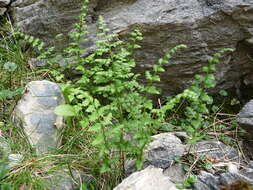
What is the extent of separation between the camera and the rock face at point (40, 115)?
2.85 m

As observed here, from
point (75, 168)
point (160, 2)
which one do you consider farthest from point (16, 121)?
point (160, 2)

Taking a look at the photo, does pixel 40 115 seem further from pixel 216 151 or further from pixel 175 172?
pixel 216 151

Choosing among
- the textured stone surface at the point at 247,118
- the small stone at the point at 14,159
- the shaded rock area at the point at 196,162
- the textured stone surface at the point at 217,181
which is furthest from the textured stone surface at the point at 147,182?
the textured stone surface at the point at 247,118

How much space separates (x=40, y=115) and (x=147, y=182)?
1.27 m

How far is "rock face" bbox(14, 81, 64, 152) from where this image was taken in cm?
285

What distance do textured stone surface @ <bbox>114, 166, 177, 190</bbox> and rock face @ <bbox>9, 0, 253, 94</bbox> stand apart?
1.56m

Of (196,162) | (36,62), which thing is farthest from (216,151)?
(36,62)

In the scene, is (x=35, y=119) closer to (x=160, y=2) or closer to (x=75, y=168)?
(x=75, y=168)

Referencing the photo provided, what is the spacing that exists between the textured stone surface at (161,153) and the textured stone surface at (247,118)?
2.52 ft

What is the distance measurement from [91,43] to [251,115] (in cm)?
180

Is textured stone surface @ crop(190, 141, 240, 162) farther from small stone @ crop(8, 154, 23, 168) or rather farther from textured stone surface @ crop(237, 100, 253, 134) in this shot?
small stone @ crop(8, 154, 23, 168)

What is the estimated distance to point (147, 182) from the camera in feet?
7.13

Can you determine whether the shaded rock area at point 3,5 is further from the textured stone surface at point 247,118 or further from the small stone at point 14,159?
the textured stone surface at point 247,118

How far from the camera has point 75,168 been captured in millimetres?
2635
